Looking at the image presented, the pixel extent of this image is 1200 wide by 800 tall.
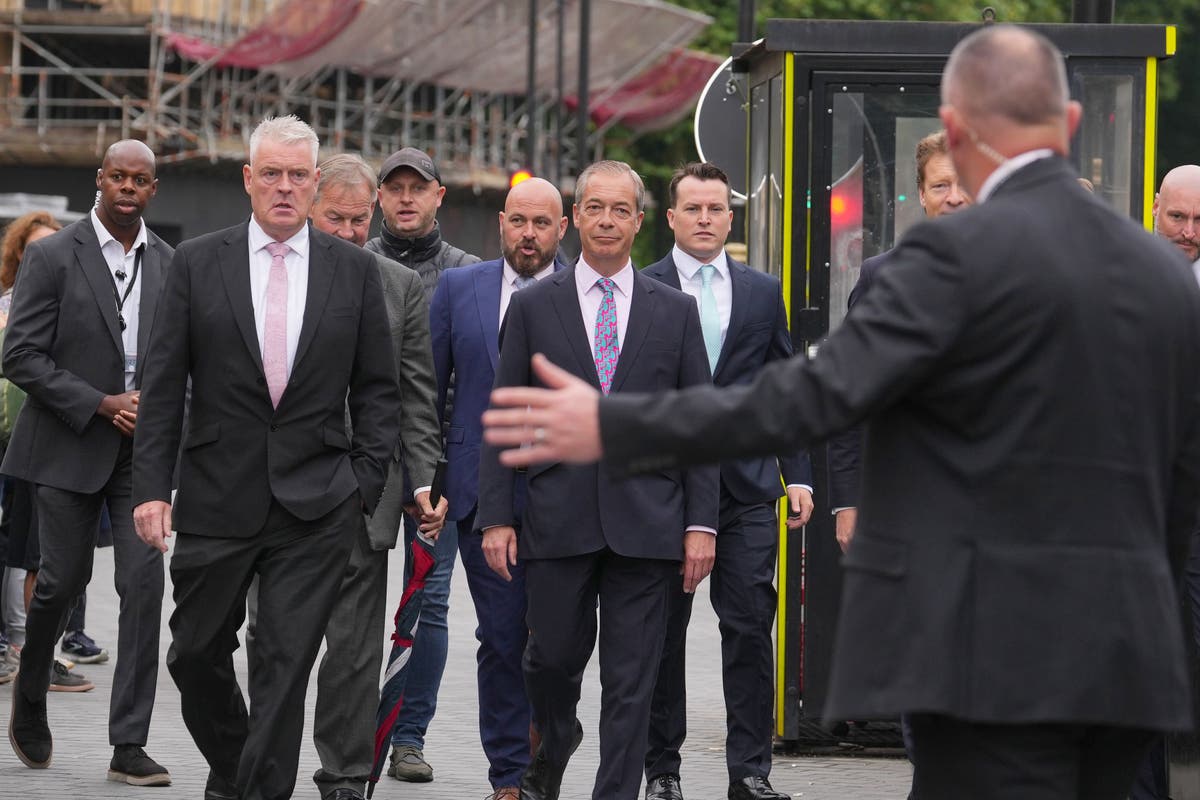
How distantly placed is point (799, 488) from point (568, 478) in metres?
1.40

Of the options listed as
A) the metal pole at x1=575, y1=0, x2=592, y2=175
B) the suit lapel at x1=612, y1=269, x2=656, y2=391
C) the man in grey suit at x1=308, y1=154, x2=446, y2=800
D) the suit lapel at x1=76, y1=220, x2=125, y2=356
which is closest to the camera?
the suit lapel at x1=612, y1=269, x2=656, y2=391

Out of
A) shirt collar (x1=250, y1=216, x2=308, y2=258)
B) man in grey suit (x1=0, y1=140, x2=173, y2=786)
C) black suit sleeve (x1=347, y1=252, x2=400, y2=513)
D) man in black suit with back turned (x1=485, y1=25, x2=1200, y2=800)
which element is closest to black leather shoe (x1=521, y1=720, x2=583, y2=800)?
black suit sleeve (x1=347, y1=252, x2=400, y2=513)

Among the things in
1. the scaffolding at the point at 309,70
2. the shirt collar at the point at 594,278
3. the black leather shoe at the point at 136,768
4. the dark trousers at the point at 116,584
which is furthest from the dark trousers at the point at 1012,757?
the scaffolding at the point at 309,70

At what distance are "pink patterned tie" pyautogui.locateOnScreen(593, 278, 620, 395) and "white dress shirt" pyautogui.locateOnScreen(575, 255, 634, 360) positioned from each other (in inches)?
0.5

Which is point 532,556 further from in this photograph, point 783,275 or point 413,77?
point 413,77

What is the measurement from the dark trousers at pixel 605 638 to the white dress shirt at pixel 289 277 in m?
1.07

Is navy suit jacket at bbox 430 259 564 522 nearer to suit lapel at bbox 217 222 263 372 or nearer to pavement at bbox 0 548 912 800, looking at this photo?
pavement at bbox 0 548 912 800

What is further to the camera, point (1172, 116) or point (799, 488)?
point (1172, 116)

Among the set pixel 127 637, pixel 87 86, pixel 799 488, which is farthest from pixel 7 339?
pixel 87 86

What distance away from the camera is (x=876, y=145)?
9219 millimetres

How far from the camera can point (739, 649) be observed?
8.16 meters

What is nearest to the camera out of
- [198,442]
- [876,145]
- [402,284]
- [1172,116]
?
[198,442]

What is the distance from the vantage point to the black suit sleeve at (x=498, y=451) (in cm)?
722

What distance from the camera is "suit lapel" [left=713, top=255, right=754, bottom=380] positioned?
26.8 feet
